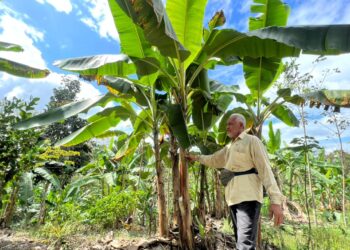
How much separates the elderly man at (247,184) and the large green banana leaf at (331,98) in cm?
125

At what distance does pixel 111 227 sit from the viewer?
6.58 m

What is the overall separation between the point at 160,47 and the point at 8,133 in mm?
2993

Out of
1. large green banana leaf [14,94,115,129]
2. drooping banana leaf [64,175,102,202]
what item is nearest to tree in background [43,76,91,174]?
drooping banana leaf [64,175,102,202]

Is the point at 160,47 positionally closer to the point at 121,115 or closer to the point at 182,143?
the point at 182,143

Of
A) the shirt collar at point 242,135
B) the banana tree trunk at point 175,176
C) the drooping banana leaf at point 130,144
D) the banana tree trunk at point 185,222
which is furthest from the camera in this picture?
the drooping banana leaf at point 130,144

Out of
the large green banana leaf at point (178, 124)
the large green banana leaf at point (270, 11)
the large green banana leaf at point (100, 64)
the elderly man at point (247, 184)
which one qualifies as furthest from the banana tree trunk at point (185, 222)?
the large green banana leaf at point (270, 11)

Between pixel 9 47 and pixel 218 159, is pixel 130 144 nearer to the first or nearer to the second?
pixel 218 159

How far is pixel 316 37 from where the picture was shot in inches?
107

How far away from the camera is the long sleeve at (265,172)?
9.20 ft

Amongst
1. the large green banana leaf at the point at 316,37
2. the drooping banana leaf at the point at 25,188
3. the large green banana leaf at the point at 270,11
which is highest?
the large green banana leaf at the point at 270,11

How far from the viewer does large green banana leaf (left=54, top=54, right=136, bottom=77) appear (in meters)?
3.62

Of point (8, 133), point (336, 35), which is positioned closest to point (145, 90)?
point (8, 133)

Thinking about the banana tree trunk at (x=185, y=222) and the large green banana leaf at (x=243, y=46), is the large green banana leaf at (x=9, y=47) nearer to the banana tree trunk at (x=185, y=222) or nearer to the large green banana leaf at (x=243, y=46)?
the large green banana leaf at (x=243, y=46)

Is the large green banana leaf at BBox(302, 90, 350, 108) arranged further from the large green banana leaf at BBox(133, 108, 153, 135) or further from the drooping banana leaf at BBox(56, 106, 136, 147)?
the drooping banana leaf at BBox(56, 106, 136, 147)
